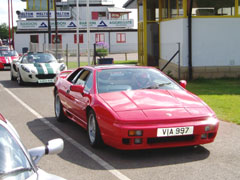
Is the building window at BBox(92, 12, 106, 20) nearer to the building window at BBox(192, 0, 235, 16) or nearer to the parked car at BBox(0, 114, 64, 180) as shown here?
the building window at BBox(192, 0, 235, 16)

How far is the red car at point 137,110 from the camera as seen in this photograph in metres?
5.97

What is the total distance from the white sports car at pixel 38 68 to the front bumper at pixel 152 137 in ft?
37.8

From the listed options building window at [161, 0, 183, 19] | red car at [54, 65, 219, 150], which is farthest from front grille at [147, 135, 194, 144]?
building window at [161, 0, 183, 19]

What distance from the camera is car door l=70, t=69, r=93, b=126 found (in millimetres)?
7242

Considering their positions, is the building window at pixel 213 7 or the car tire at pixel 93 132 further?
the building window at pixel 213 7

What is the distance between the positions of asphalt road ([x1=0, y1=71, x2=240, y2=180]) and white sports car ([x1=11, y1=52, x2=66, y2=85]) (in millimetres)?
8732

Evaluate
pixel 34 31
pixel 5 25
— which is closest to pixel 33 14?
pixel 34 31

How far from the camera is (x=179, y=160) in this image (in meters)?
6.04

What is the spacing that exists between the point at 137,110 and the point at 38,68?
39.2 ft

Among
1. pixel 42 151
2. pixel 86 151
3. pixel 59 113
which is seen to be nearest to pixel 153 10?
pixel 59 113

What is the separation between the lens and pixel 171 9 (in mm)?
19625

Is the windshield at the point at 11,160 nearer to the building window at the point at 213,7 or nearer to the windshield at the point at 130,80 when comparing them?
the windshield at the point at 130,80

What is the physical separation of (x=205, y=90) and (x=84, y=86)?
7139 mm

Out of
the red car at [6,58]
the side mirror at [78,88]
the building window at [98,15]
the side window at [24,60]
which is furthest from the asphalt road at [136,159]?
the building window at [98,15]
